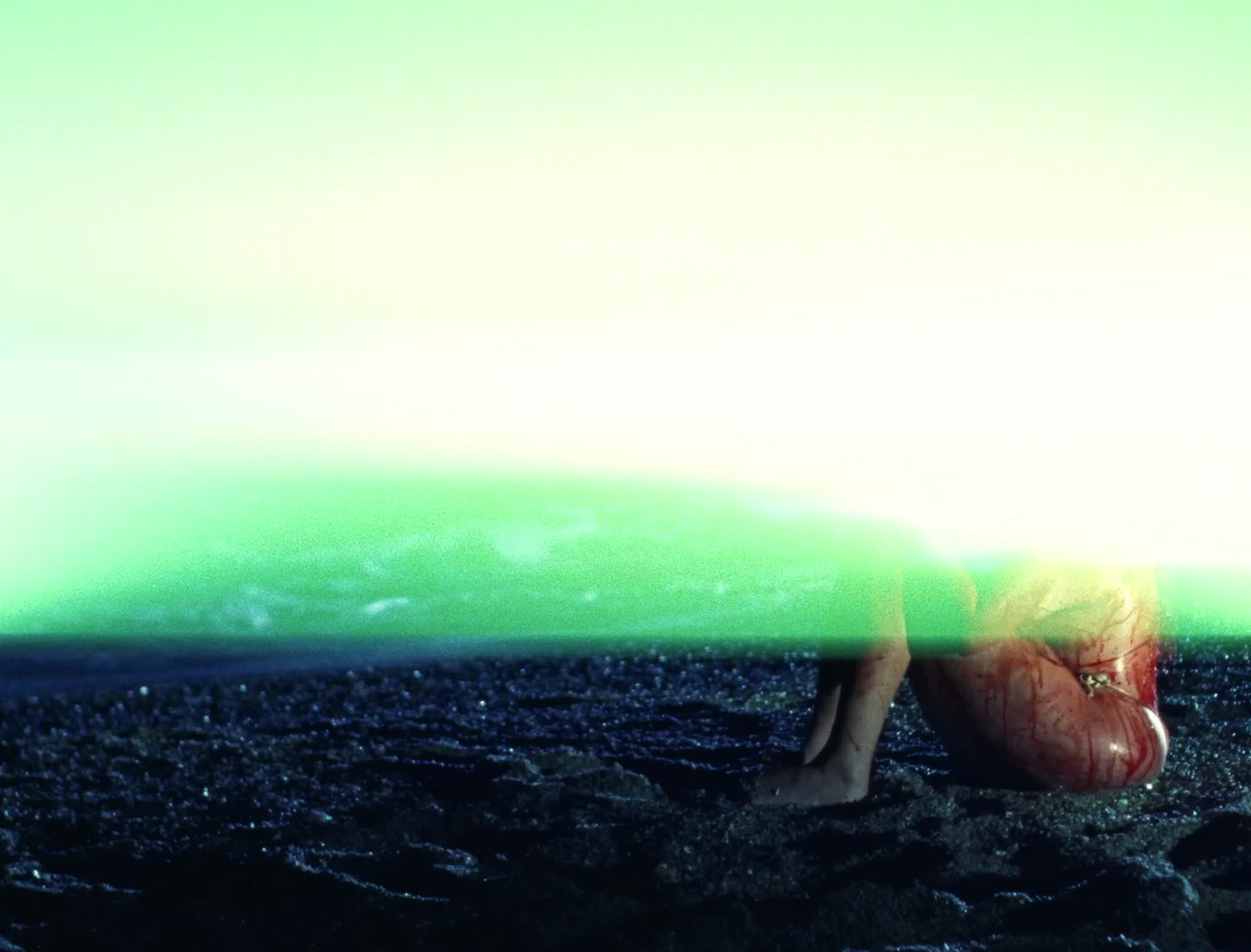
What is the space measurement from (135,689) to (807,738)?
2.99m

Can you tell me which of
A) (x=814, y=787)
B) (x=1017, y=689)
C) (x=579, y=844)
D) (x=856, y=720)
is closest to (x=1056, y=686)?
(x=1017, y=689)

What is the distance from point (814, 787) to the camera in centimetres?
284

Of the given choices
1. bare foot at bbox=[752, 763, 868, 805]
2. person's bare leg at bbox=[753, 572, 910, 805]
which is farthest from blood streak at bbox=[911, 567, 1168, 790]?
bare foot at bbox=[752, 763, 868, 805]

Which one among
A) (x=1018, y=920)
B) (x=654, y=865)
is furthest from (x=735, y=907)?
(x=1018, y=920)

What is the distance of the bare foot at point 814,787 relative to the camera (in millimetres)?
2832

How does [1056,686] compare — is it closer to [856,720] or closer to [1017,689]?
[1017,689]

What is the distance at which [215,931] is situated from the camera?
7.86 feet

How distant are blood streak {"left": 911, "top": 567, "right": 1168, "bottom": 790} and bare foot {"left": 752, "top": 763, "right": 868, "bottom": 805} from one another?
0.29m

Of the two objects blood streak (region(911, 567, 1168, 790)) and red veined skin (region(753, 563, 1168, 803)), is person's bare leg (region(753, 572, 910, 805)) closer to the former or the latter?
red veined skin (region(753, 563, 1168, 803))

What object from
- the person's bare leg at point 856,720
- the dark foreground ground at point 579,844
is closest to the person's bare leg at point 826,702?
the person's bare leg at point 856,720

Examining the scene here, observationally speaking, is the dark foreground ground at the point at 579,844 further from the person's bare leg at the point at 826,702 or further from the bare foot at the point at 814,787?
the person's bare leg at the point at 826,702

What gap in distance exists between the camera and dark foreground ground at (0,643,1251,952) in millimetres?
2320

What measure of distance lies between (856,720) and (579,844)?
649 mm

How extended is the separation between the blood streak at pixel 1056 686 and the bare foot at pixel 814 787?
288mm
